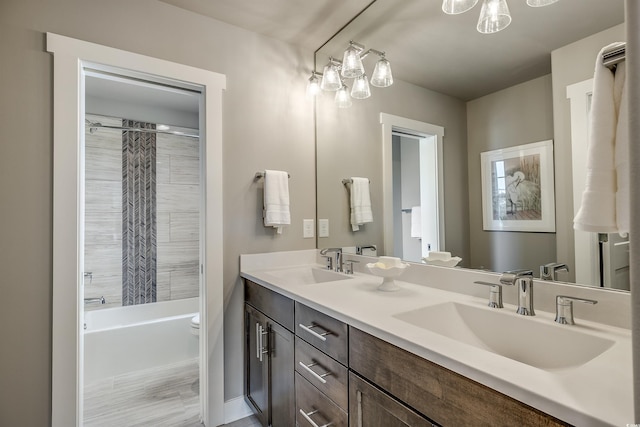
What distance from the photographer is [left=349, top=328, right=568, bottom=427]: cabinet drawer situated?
1.95 feet

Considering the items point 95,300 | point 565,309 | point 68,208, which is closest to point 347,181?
point 565,309

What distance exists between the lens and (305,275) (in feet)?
6.51

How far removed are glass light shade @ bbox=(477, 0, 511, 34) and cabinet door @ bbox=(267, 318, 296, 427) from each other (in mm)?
1532

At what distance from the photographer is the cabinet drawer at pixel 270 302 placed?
139 centimetres

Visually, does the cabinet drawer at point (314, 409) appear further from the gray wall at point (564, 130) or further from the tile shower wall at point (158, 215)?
the tile shower wall at point (158, 215)

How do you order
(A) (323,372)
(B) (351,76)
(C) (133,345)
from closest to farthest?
(A) (323,372) < (B) (351,76) < (C) (133,345)

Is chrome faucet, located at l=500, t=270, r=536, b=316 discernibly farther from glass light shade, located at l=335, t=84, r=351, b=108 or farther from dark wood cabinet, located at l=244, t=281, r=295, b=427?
glass light shade, located at l=335, t=84, r=351, b=108

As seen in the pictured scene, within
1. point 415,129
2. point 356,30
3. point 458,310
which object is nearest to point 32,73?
point 356,30

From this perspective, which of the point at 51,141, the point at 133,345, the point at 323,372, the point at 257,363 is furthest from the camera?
the point at 133,345

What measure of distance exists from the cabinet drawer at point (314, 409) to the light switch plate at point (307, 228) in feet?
3.37

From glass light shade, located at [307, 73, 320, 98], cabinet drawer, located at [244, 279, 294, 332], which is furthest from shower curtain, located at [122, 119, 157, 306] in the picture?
glass light shade, located at [307, 73, 320, 98]

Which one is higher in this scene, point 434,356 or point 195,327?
point 434,356

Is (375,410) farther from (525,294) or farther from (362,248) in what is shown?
(362,248)

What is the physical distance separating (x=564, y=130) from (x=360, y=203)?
1116 mm
